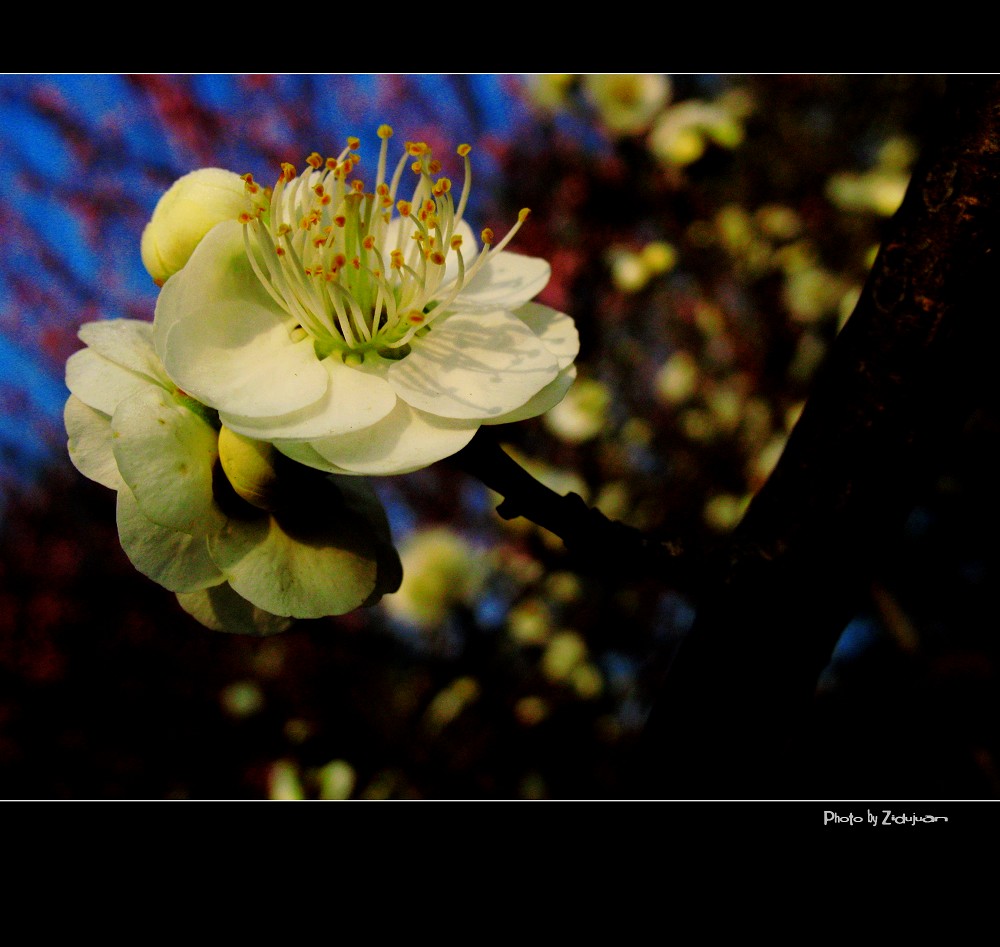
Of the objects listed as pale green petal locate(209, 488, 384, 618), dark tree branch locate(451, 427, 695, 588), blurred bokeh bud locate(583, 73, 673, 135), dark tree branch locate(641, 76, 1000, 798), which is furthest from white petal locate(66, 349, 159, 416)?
blurred bokeh bud locate(583, 73, 673, 135)

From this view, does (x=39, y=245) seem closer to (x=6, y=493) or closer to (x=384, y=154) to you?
(x=6, y=493)

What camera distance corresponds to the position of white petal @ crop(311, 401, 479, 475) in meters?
0.42

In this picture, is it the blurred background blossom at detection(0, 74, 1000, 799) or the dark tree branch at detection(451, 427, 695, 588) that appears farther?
the blurred background blossom at detection(0, 74, 1000, 799)

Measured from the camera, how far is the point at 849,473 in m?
0.53

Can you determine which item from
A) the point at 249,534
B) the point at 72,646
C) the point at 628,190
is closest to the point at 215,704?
the point at 72,646

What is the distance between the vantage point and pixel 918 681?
1.54 meters

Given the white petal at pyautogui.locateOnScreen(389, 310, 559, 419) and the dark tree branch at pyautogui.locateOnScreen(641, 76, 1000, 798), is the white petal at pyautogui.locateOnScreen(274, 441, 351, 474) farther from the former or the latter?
the dark tree branch at pyautogui.locateOnScreen(641, 76, 1000, 798)

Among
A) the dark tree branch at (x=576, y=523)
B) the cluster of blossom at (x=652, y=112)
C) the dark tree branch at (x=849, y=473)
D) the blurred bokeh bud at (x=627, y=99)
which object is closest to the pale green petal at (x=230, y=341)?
the dark tree branch at (x=576, y=523)

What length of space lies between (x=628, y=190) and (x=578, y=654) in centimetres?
120

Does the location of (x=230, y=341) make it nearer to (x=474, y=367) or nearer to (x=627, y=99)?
(x=474, y=367)

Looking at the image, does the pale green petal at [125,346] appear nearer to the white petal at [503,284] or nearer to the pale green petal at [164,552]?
the pale green petal at [164,552]

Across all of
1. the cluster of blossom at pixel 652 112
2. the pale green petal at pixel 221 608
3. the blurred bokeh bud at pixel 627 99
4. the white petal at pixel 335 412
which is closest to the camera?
the white petal at pixel 335 412

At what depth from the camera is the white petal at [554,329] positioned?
511 mm

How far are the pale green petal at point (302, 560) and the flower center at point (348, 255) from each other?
11 cm
